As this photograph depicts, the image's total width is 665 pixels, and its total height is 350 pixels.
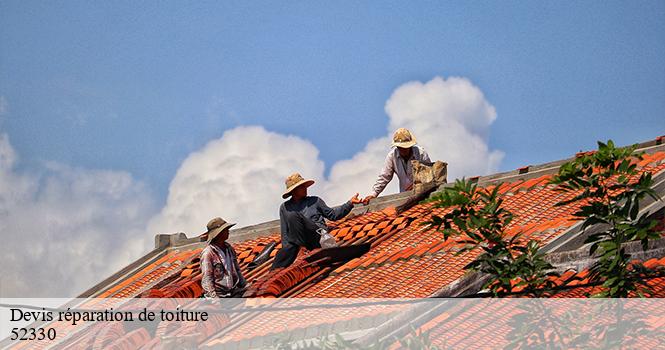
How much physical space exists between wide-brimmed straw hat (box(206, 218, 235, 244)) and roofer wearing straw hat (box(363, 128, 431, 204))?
3667mm

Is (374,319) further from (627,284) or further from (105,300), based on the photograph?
(105,300)

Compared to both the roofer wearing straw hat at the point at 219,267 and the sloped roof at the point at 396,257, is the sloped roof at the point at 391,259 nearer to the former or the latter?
the sloped roof at the point at 396,257

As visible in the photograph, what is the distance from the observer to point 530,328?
8680 millimetres

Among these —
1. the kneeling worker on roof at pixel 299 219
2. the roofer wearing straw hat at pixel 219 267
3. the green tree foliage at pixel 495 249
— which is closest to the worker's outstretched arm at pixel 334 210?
the kneeling worker on roof at pixel 299 219

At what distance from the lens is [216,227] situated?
15.7 m

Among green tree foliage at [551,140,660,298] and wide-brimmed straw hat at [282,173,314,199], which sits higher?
wide-brimmed straw hat at [282,173,314,199]

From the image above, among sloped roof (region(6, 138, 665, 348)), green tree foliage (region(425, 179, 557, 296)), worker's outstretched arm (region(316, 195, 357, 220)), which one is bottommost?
green tree foliage (region(425, 179, 557, 296))

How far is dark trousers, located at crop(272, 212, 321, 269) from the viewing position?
672 inches

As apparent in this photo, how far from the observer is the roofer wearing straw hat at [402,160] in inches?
725

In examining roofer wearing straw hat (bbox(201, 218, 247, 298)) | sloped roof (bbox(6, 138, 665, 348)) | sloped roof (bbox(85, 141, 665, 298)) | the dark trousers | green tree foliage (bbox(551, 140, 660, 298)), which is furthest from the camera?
the dark trousers

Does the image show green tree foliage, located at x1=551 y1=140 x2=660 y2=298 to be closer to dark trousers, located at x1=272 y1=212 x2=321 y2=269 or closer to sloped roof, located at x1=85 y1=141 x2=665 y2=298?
sloped roof, located at x1=85 y1=141 x2=665 y2=298

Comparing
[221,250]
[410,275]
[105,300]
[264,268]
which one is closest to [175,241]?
[105,300]

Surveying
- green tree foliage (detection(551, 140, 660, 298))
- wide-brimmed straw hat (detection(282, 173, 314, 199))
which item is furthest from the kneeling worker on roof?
green tree foliage (detection(551, 140, 660, 298))

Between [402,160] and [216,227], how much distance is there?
13.2 feet
